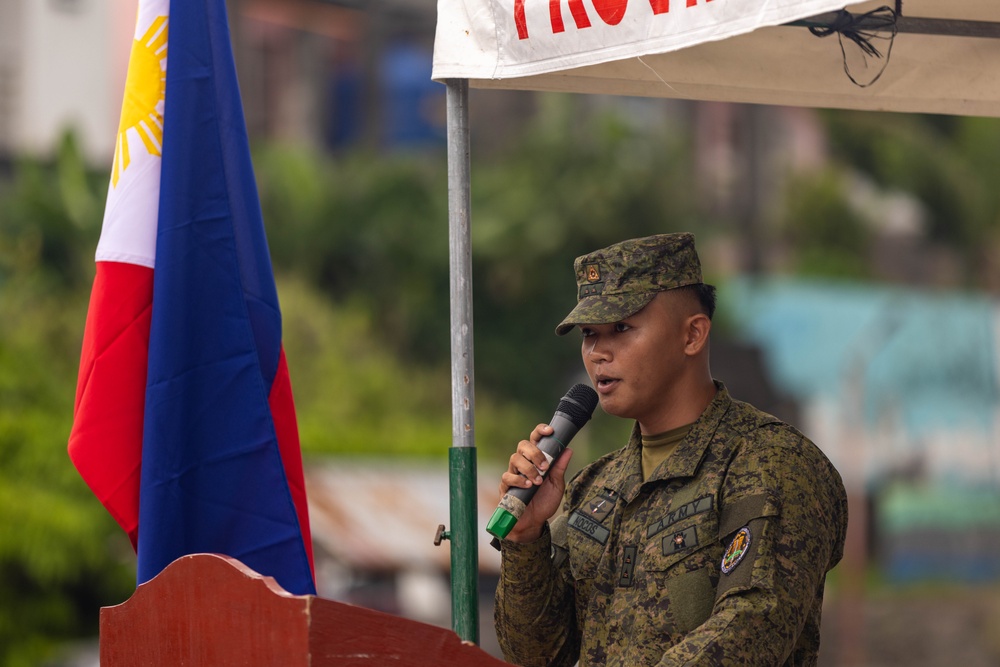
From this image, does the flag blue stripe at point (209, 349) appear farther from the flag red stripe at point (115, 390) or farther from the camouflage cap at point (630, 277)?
the camouflage cap at point (630, 277)

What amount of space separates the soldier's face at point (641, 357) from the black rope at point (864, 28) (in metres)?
0.75

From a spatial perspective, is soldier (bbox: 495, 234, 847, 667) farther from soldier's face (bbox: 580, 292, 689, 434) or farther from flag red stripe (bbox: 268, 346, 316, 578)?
flag red stripe (bbox: 268, 346, 316, 578)

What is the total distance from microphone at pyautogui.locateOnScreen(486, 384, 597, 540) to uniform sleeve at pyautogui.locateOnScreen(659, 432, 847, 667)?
353mm

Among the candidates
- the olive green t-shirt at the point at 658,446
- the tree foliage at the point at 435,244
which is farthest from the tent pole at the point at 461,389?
the tree foliage at the point at 435,244

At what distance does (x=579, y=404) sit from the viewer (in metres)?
3.34

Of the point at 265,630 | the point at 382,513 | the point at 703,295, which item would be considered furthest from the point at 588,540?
the point at 382,513

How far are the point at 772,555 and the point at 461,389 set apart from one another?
911 mm

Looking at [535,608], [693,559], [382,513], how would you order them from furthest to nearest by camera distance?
1. [382,513]
2. [535,608]
3. [693,559]

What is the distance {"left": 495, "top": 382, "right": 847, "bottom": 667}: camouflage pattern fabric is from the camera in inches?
115

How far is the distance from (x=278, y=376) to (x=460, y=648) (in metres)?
1.52

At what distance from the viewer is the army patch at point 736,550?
9.78 ft

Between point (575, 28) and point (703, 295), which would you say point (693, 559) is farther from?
point (575, 28)

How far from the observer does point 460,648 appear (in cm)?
274

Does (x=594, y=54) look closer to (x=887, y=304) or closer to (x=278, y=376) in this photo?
(x=278, y=376)
